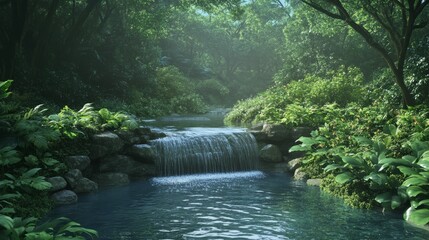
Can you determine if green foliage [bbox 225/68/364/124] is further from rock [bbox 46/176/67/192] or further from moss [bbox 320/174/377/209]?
rock [bbox 46/176/67/192]

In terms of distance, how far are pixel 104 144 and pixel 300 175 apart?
5800mm

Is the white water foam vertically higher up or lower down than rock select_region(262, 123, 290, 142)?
lower down

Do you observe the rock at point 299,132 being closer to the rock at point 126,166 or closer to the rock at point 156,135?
the rock at point 156,135

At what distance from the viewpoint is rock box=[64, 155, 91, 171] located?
1120cm

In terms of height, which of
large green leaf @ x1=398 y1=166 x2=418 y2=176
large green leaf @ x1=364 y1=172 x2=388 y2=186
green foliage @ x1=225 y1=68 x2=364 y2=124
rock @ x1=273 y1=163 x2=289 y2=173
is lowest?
rock @ x1=273 y1=163 x2=289 y2=173

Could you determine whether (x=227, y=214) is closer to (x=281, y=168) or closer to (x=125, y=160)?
(x=125, y=160)

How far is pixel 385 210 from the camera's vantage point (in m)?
9.38

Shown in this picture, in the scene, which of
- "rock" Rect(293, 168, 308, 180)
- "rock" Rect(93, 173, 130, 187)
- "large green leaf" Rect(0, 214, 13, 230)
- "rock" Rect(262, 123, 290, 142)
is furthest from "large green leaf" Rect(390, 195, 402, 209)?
"large green leaf" Rect(0, 214, 13, 230)

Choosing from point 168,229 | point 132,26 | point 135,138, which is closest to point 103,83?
point 132,26

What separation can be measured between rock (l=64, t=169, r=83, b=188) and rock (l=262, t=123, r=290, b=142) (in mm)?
6827

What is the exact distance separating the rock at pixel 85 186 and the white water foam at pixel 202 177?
192 cm

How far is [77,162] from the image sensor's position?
1137cm

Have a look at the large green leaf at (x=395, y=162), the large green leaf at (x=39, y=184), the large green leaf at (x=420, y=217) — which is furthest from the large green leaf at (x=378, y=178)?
the large green leaf at (x=39, y=184)

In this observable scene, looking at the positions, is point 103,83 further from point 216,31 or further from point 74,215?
point 216,31
